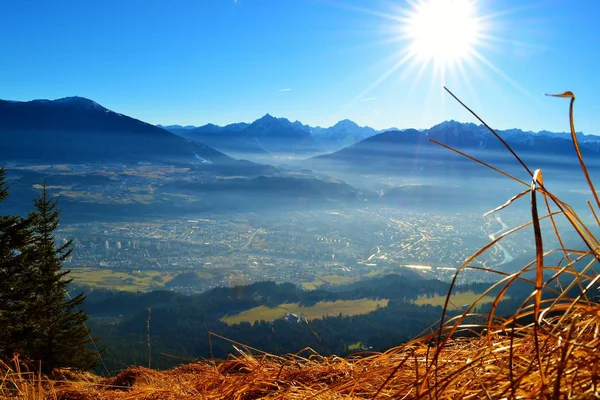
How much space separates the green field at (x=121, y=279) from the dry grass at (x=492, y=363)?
124333 mm

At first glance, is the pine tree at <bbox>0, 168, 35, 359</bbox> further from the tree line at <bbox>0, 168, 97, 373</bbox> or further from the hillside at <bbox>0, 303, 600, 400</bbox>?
the hillside at <bbox>0, 303, 600, 400</bbox>

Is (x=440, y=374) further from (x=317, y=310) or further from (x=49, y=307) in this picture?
(x=317, y=310)

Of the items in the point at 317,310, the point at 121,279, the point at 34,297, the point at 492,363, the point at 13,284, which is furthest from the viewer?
the point at 121,279

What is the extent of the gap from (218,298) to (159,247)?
7713 centimetres

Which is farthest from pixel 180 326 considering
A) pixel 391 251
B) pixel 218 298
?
pixel 391 251

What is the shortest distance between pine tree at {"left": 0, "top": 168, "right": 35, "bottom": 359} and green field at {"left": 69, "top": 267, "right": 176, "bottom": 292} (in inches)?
4351

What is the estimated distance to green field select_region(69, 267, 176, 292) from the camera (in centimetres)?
12044

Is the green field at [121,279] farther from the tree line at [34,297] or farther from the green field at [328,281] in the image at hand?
the tree line at [34,297]

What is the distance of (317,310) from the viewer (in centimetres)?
9519

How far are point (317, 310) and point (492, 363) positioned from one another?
9747 centimetres

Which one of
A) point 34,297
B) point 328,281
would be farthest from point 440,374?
point 328,281

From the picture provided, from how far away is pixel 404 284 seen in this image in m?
115

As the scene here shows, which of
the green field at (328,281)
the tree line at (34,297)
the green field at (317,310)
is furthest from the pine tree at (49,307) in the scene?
the green field at (328,281)

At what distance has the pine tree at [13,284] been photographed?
1196cm
